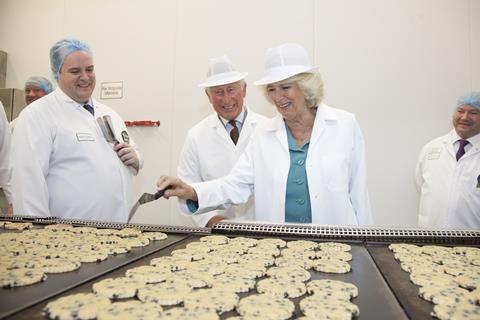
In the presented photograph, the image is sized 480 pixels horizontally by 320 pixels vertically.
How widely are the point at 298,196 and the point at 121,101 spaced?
247 cm

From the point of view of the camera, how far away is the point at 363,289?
980mm

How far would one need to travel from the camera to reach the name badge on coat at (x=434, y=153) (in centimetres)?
283

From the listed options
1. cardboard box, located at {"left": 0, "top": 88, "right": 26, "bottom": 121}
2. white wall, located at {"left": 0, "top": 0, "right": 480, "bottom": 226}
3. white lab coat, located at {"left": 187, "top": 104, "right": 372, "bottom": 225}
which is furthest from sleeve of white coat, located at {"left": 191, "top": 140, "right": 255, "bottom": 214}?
cardboard box, located at {"left": 0, "top": 88, "right": 26, "bottom": 121}

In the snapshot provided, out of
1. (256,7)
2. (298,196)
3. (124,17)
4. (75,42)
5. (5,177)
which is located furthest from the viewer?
(124,17)

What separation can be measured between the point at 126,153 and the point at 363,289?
1711 mm

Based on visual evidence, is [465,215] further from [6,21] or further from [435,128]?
[6,21]

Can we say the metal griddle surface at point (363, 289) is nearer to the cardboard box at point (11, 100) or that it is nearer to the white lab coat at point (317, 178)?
the white lab coat at point (317, 178)

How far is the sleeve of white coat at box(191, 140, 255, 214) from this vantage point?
6.02 feet

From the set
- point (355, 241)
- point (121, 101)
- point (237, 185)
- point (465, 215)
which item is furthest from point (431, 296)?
point (121, 101)

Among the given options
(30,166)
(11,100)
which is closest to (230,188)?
(30,166)

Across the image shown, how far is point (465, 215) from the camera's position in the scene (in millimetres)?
2697

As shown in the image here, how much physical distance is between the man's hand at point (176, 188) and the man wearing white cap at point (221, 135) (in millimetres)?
653

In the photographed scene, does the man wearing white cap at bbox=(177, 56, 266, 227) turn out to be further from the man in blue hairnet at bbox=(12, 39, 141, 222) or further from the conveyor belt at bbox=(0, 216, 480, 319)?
the conveyor belt at bbox=(0, 216, 480, 319)

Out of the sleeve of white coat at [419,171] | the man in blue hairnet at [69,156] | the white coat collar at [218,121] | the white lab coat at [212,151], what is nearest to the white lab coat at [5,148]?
the man in blue hairnet at [69,156]
